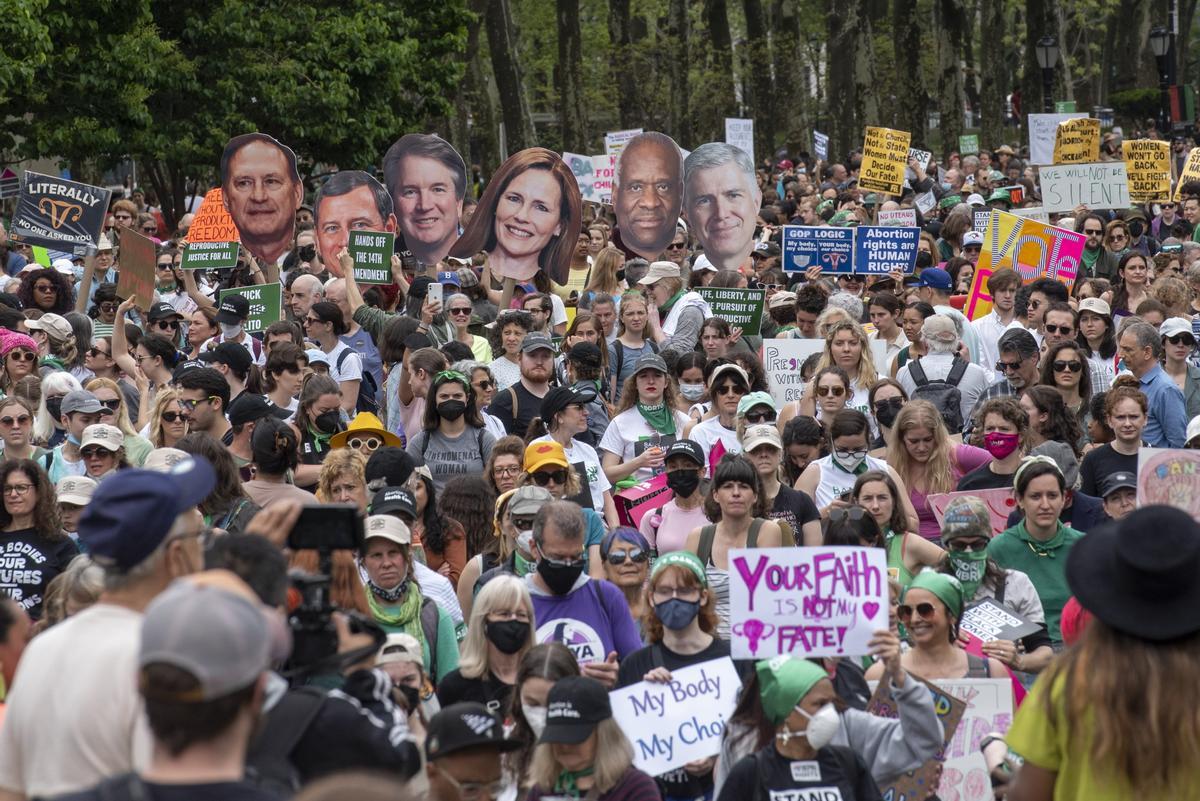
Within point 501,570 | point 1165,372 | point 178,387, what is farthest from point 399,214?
point 501,570

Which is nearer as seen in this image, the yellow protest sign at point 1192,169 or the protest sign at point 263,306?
the protest sign at point 263,306

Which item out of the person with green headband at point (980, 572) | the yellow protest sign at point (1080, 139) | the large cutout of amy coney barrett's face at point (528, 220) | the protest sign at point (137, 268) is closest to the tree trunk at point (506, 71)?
the yellow protest sign at point (1080, 139)

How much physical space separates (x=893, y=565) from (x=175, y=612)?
5.12 m

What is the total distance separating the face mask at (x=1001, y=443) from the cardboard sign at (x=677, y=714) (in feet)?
11.0

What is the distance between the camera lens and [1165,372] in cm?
1075

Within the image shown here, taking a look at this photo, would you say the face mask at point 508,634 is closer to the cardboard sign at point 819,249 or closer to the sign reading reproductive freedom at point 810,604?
the sign reading reproductive freedom at point 810,604

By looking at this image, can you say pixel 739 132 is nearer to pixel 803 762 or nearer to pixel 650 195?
pixel 650 195

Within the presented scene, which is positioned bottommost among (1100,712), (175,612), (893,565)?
(893,565)

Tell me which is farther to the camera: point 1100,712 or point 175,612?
point 1100,712

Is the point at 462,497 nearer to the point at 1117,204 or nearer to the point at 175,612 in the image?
the point at 175,612

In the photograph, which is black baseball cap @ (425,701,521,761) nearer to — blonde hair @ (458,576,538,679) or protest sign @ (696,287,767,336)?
blonde hair @ (458,576,538,679)

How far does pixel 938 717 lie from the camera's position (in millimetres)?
5773

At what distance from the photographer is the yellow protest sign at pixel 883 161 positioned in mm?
21578

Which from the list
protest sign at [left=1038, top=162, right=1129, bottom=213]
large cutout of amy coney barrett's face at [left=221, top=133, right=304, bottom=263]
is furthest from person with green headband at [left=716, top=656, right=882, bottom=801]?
protest sign at [left=1038, top=162, right=1129, bottom=213]
